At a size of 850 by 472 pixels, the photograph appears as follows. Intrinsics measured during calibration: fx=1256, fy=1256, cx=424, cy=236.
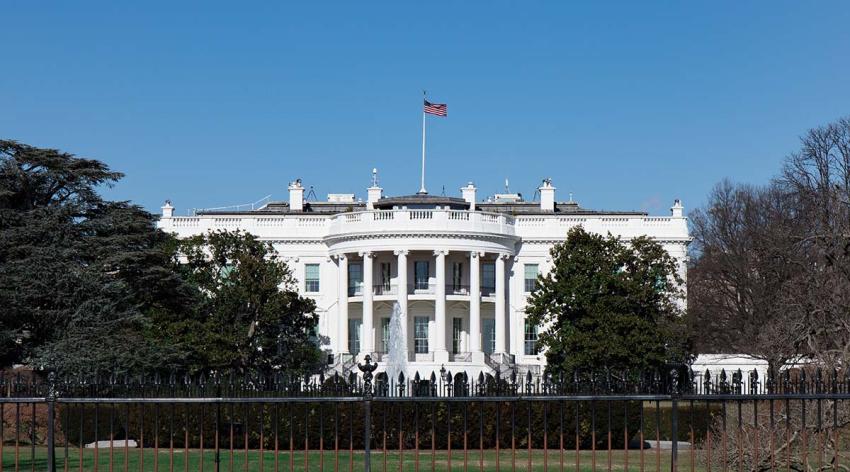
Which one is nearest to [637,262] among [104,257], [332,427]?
[104,257]

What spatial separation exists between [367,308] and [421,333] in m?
3.66

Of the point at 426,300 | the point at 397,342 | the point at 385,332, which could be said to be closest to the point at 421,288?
the point at 426,300

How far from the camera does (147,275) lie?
147 feet

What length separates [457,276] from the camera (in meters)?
67.2

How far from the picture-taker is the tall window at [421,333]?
6569cm

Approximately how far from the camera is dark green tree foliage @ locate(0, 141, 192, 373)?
128 ft

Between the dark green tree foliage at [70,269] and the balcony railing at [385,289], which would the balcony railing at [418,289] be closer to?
the balcony railing at [385,289]

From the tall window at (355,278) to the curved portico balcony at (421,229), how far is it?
4.72ft

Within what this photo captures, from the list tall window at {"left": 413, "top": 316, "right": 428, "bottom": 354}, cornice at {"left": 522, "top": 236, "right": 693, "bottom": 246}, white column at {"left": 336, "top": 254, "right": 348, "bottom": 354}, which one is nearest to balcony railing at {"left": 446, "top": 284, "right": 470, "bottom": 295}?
tall window at {"left": 413, "top": 316, "right": 428, "bottom": 354}

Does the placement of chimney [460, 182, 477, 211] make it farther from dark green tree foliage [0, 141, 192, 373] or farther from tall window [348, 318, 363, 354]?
dark green tree foliage [0, 141, 192, 373]

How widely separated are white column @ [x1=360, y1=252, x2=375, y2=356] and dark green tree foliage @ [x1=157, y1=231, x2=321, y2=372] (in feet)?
28.7

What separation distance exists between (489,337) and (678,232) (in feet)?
39.1

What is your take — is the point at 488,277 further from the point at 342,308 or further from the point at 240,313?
the point at 240,313

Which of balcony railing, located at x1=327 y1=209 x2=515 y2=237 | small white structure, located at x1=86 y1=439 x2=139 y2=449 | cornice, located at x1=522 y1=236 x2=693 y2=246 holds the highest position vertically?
balcony railing, located at x1=327 y1=209 x2=515 y2=237
